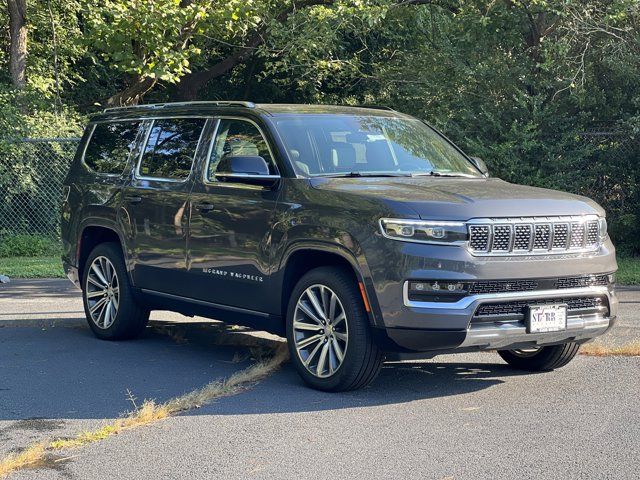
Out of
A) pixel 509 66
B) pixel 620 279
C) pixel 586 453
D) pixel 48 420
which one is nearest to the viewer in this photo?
pixel 586 453

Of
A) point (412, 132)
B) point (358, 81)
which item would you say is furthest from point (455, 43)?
→ point (412, 132)

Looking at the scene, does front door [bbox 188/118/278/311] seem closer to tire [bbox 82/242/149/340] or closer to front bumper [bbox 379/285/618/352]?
tire [bbox 82/242/149/340]

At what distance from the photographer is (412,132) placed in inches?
339

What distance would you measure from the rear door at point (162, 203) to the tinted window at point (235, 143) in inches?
8.6

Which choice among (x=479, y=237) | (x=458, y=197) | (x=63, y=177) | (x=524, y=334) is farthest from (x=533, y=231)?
(x=63, y=177)

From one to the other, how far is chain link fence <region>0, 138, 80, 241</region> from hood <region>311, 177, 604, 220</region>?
36.4 feet

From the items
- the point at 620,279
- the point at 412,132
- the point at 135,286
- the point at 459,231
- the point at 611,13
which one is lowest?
the point at 620,279

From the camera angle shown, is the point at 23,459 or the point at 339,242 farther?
the point at 339,242

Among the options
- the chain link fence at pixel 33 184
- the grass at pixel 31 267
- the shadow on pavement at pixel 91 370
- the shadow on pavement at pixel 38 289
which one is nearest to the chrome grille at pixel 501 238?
the shadow on pavement at pixel 91 370

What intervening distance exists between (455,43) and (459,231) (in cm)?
1154

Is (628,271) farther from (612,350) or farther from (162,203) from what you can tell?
(162,203)

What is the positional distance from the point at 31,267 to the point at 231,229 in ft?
26.3

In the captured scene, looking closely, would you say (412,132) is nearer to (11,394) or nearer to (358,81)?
(11,394)

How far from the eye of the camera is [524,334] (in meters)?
6.84
